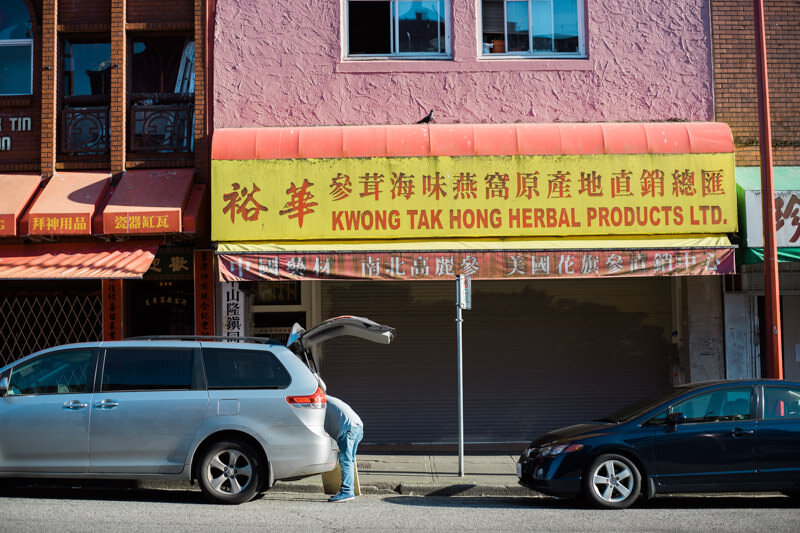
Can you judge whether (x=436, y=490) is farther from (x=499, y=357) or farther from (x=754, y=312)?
(x=754, y=312)

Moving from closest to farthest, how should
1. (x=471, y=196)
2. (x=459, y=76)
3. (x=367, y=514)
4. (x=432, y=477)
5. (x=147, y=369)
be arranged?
1. (x=367, y=514)
2. (x=147, y=369)
3. (x=432, y=477)
4. (x=471, y=196)
5. (x=459, y=76)

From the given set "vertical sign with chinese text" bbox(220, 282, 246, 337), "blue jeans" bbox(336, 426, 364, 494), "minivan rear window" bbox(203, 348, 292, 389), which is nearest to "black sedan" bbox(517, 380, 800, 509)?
"blue jeans" bbox(336, 426, 364, 494)

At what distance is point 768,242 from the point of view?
11117 millimetres

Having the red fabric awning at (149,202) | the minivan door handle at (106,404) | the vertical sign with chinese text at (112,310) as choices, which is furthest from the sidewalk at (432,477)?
A: the vertical sign with chinese text at (112,310)

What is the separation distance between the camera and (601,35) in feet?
45.4

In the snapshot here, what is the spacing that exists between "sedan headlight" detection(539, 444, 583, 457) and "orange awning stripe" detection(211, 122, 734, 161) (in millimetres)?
5024

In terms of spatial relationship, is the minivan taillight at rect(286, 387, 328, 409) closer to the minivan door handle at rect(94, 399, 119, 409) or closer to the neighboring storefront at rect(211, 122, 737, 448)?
the minivan door handle at rect(94, 399, 119, 409)

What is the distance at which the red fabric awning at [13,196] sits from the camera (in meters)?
12.6

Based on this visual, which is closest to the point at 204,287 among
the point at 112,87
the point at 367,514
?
the point at 112,87

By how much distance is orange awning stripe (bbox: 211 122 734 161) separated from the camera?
507 inches

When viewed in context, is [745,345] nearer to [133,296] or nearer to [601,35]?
[601,35]

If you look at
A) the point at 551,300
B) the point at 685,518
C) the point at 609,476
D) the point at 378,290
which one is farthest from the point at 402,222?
the point at 685,518

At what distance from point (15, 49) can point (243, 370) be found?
8.25 m

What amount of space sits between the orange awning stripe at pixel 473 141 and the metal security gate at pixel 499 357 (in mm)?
2433
